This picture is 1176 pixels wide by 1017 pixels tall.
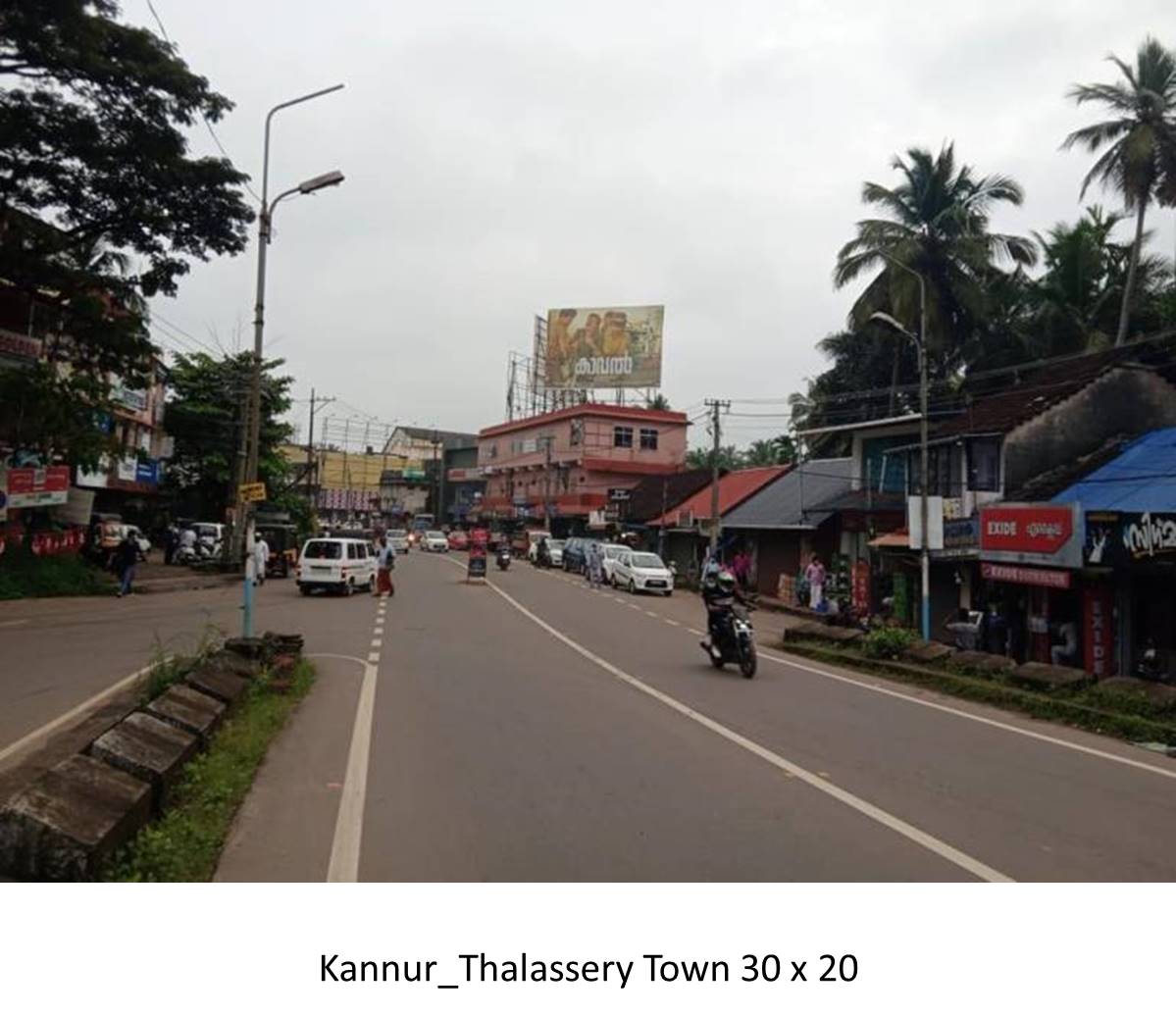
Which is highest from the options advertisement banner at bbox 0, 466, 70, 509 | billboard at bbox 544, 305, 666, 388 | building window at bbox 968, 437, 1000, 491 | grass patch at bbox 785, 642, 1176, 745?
billboard at bbox 544, 305, 666, 388

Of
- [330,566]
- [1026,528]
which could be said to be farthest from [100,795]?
[330,566]

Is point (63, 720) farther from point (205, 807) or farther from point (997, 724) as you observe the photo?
point (997, 724)

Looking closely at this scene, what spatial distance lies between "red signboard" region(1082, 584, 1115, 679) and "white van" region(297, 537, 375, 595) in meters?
19.1

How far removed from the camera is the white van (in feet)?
90.7

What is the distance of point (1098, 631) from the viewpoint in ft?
55.5

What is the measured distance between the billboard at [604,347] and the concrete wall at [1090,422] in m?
38.6

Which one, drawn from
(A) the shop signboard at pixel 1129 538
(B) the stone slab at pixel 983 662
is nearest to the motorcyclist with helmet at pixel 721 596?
(B) the stone slab at pixel 983 662

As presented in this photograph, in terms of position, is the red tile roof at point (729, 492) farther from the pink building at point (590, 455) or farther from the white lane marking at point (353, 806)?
the white lane marking at point (353, 806)

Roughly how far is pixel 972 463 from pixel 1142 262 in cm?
1763

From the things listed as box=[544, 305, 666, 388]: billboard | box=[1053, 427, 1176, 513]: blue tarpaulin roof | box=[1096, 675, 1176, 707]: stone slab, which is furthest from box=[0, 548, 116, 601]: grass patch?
box=[544, 305, 666, 388]: billboard

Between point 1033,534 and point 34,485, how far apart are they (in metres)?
23.2

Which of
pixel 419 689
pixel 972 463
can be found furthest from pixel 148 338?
pixel 972 463

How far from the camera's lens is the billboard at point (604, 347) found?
60.1m

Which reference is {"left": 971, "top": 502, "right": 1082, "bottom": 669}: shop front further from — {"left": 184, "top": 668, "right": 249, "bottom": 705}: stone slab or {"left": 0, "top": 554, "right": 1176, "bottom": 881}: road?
{"left": 184, "top": 668, "right": 249, "bottom": 705}: stone slab
